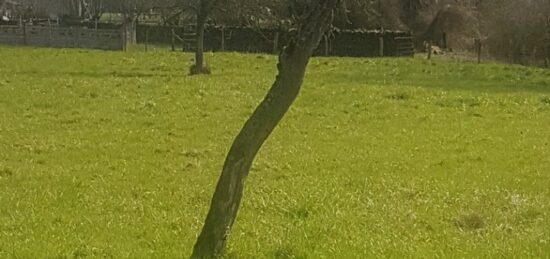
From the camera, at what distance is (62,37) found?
145 ft

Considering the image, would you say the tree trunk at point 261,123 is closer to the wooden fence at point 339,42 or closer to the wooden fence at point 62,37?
the wooden fence at point 339,42

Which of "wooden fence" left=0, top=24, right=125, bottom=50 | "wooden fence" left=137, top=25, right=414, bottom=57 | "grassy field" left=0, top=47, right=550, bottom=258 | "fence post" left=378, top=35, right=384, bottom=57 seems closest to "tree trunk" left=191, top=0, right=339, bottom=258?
"grassy field" left=0, top=47, right=550, bottom=258

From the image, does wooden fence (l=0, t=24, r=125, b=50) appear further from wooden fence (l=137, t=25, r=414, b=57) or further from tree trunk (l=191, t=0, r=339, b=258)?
tree trunk (l=191, t=0, r=339, b=258)

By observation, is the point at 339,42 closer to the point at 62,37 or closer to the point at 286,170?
the point at 62,37

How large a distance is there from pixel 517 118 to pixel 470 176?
6.85m

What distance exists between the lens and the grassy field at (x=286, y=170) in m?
6.55

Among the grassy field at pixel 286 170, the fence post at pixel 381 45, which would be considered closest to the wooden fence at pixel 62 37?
the fence post at pixel 381 45

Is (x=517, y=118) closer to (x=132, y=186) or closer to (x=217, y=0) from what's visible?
(x=132, y=186)

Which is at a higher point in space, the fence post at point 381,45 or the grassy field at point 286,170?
the fence post at point 381,45

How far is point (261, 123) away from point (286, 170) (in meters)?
4.85

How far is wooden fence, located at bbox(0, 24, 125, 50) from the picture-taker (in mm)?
43031

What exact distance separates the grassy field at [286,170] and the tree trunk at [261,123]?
0.32 m

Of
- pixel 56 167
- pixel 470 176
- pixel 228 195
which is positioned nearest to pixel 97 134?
pixel 56 167

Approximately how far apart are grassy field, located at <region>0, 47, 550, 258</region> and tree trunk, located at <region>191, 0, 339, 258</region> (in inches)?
12.5
